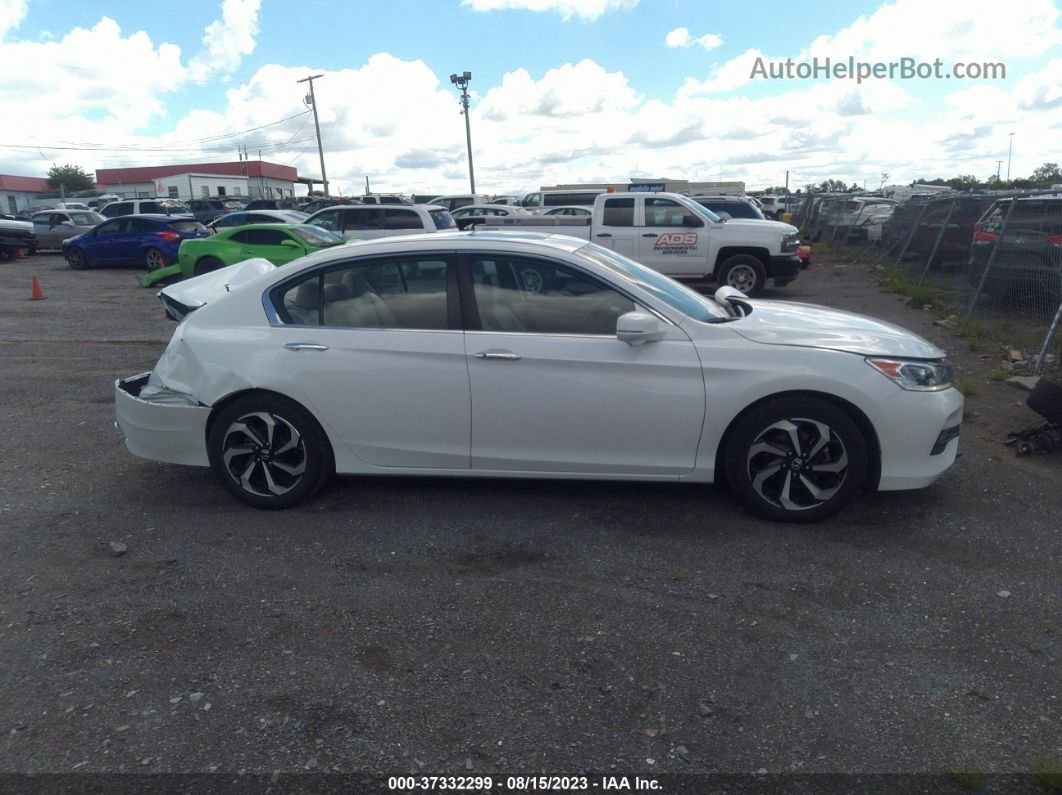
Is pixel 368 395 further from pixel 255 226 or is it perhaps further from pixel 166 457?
pixel 255 226

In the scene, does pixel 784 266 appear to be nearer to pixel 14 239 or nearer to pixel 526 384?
pixel 526 384

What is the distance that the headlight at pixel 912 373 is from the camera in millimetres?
4738

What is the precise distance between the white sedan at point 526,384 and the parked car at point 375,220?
1340 centimetres

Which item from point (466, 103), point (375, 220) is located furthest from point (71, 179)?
point (375, 220)

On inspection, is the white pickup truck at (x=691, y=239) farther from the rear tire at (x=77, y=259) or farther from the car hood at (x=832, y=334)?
the rear tire at (x=77, y=259)

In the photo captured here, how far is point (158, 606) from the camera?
13.6 ft

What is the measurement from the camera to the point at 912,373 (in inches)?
188

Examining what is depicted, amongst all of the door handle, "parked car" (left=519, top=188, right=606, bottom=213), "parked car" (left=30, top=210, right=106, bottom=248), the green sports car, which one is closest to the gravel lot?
the door handle

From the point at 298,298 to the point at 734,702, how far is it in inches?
134

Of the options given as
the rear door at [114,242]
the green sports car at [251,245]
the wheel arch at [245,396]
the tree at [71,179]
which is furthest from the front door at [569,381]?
the tree at [71,179]

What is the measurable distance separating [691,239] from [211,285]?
1109 cm

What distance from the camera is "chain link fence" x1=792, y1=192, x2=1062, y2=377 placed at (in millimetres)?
10117

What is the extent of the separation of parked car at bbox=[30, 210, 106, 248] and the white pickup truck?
19152mm

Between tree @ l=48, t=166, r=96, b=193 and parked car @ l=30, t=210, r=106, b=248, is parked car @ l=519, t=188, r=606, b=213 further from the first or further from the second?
tree @ l=48, t=166, r=96, b=193
